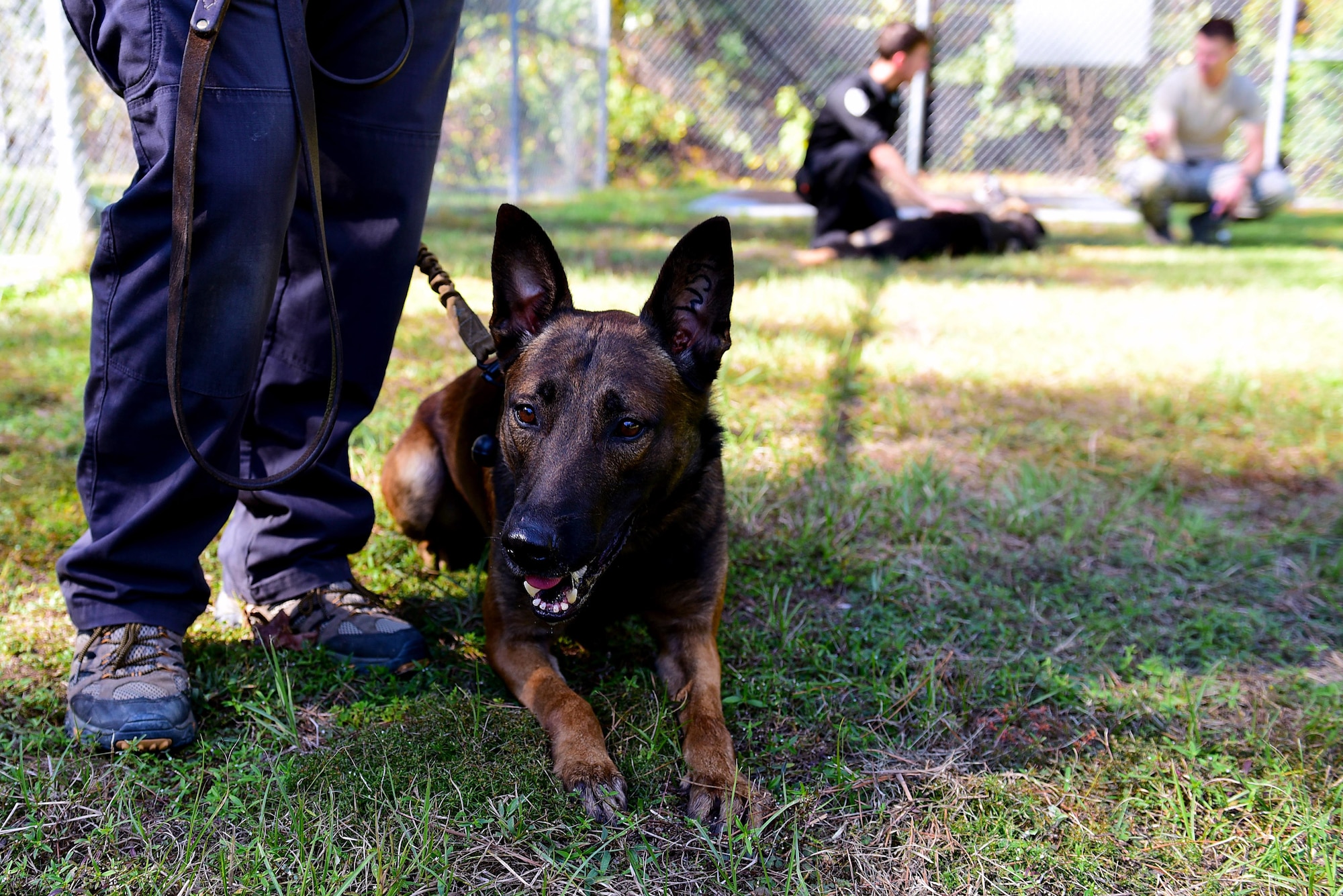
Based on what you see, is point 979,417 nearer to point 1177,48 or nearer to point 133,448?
point 133,448

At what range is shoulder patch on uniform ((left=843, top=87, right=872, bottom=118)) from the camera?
8922 millimetres

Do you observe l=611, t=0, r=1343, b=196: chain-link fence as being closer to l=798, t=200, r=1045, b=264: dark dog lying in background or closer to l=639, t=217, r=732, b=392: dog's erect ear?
l=798, t=200, r=1045, b=264: dark dog lying in background

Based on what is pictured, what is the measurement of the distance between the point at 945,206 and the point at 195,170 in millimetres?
8088

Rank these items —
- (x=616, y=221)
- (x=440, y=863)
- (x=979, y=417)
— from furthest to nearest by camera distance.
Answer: (x=616, y=221) < (x=979, y=417) < (x=440, y=863)

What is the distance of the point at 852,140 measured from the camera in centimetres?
905

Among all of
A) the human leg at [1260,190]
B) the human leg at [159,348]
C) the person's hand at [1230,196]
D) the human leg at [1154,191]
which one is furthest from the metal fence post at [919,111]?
the human leg at [159,348]

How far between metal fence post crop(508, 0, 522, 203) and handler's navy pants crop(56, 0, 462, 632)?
841 cm

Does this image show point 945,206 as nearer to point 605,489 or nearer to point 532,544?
point 605,489

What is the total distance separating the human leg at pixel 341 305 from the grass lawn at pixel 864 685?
0.99 feet

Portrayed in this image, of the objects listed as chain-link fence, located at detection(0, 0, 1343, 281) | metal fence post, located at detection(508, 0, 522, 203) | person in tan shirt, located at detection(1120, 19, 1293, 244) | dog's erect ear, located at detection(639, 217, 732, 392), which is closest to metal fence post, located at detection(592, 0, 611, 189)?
chain-link fence, located at detection(0, 0, 1343, 281)

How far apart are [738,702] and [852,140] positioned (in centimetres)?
764

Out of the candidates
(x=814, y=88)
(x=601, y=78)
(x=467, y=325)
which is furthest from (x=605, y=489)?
(x=814, y=88)

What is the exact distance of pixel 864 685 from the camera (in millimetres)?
2498

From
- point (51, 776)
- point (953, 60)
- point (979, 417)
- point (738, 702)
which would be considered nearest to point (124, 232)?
point (51, 776)
